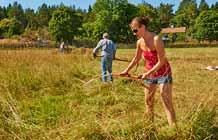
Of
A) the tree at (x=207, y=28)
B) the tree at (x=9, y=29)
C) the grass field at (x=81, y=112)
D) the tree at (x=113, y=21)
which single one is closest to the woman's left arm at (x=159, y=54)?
the grass field at (x=81, y=112)

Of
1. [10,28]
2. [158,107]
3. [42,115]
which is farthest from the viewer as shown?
→ [10,28]

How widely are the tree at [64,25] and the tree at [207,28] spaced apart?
2571 centimetres

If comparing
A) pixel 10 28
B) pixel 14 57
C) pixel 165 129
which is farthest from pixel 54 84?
pixel 10 28

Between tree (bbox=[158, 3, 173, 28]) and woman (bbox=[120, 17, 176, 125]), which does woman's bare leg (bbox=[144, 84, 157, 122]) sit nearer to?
woman (bbox=[120, 17, 176, 125])

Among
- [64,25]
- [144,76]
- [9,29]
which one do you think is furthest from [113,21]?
[144,76]

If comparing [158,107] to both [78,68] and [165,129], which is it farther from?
[78,68]

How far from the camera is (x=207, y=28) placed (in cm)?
9288

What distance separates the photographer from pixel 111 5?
98.9 metres

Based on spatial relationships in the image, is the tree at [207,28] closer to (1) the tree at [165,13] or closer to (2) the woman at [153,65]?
(1) the tree at [165,13]

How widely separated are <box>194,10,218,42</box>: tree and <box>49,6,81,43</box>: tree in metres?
25.7

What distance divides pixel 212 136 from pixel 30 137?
7.36 ft

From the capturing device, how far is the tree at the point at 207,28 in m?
92.8

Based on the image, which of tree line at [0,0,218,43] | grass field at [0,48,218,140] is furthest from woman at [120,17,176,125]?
tree line at [0,0,218,43]

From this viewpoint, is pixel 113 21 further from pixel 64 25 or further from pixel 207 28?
pixel 207 28
